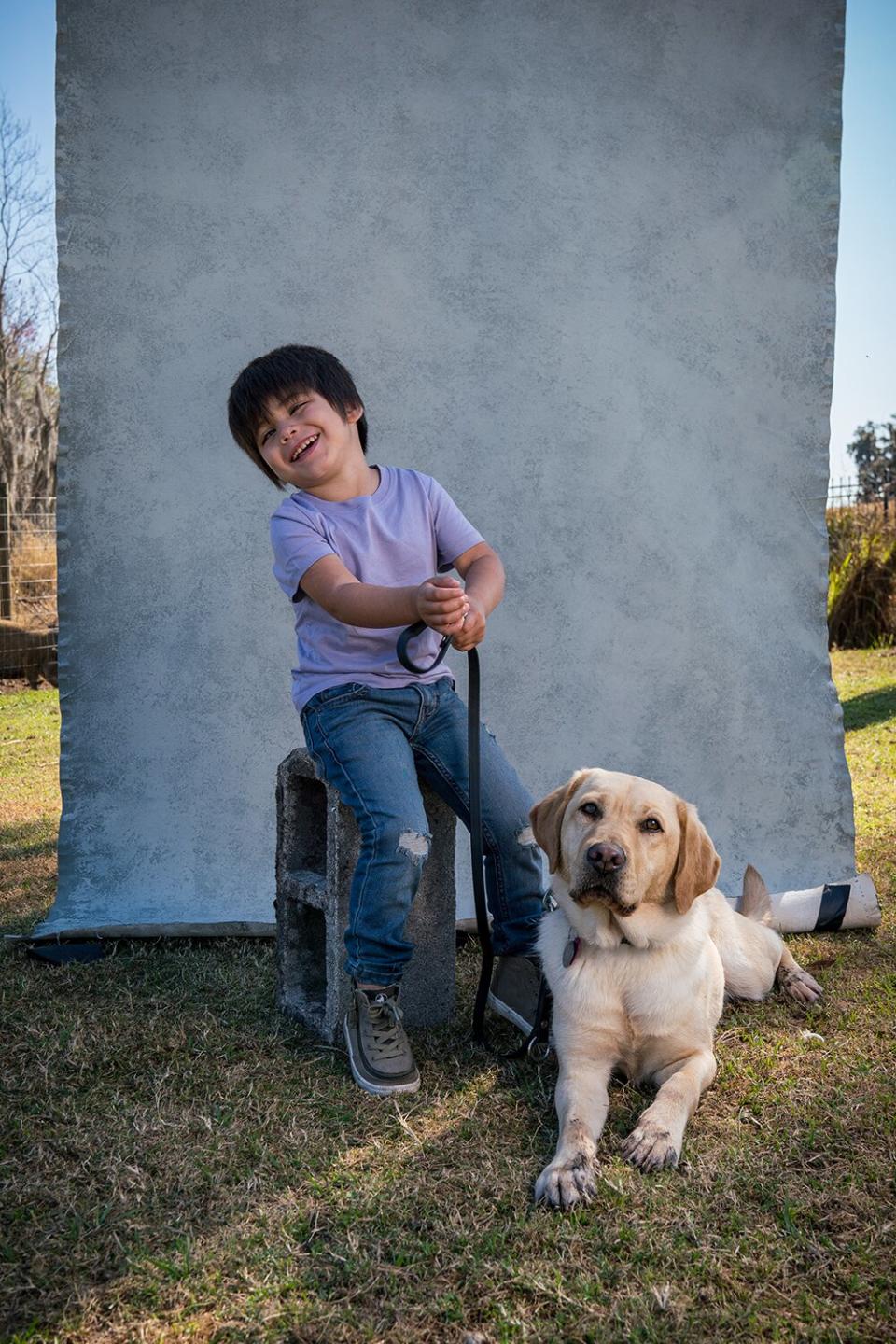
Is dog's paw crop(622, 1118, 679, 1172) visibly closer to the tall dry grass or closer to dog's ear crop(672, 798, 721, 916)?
dog's ear crop(672, 798, 721, 916)

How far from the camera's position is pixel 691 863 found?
2.45 meters

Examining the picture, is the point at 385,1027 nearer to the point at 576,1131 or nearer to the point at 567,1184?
the point at 576,1131

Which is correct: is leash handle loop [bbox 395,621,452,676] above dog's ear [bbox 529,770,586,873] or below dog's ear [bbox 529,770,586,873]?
above

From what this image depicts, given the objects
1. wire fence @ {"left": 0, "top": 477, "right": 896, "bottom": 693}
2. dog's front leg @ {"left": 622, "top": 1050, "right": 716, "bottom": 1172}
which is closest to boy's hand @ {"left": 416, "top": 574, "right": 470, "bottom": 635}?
dog's front leg @ {"left": 622, "top": 1050, "right": 716, "bottom": 1172}

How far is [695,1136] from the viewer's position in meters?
2.26

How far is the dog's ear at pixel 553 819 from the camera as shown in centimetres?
252

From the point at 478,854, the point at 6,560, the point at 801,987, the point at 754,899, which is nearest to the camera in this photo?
the point at 478,854

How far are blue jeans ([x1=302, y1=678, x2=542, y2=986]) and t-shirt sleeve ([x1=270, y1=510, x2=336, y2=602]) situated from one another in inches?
11.3

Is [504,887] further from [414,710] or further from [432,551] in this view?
[432,551]

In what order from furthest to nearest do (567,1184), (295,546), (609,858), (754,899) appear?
(754,899), (295,546), (609,858), (567,1184)

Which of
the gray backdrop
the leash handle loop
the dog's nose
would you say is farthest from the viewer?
the gray backdrop

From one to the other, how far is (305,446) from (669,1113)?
1.71 meters

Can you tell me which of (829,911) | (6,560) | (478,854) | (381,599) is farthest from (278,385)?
(6,560)

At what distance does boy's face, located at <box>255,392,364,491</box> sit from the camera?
109 inches
